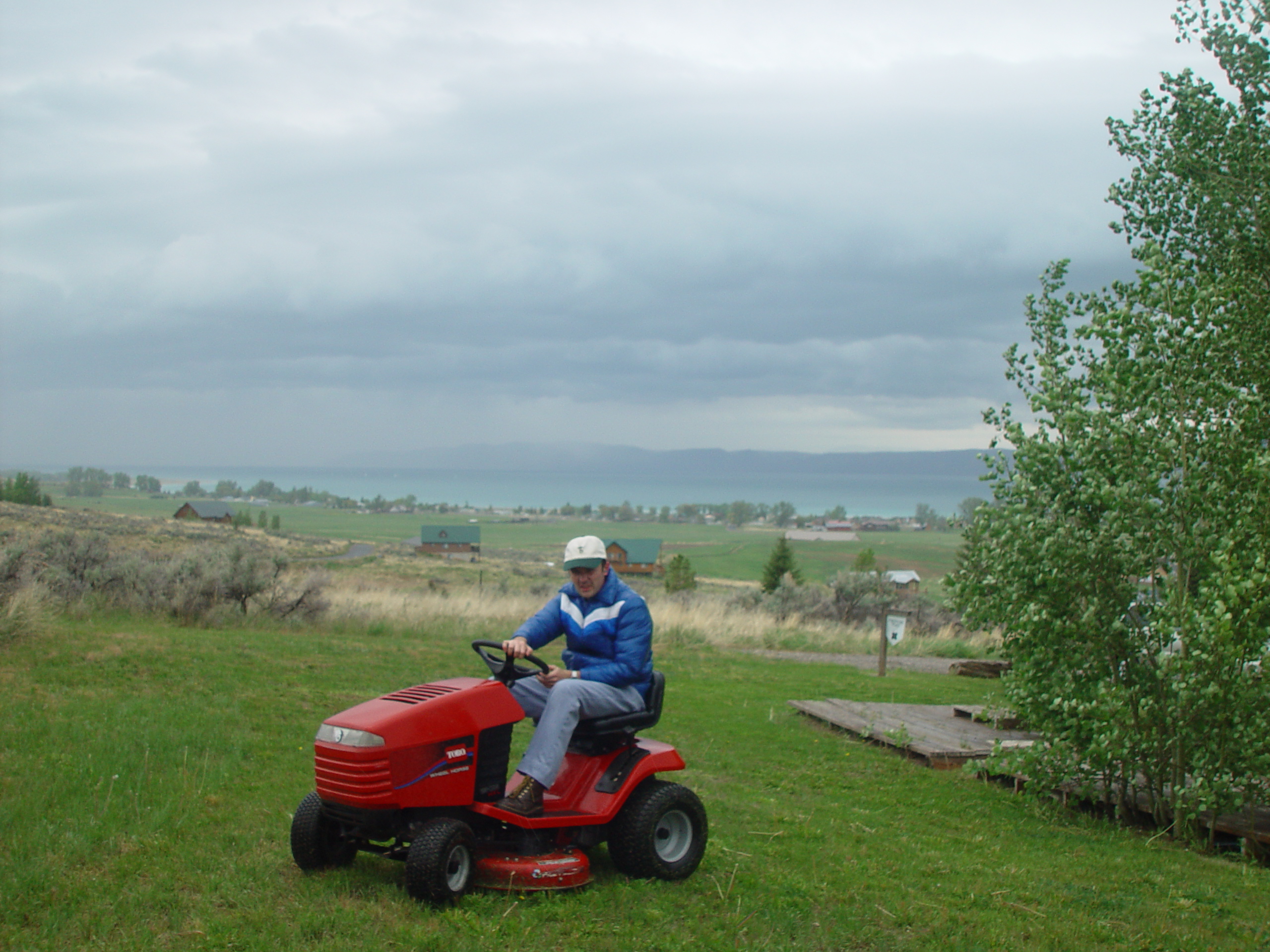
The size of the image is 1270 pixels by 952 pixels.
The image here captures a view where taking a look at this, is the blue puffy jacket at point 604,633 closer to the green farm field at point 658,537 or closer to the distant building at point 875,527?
the green farm field at point 658,537

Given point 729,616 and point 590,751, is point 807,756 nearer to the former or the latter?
point 590,751

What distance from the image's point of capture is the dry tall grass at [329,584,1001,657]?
872 inches

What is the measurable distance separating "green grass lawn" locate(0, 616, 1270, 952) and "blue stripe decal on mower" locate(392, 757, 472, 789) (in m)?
0.64

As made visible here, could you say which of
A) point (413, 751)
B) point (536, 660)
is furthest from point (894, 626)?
point (413, 751)

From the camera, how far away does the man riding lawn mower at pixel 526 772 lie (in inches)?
218

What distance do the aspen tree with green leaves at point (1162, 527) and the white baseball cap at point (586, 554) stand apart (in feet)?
14.7

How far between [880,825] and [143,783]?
6013 mm

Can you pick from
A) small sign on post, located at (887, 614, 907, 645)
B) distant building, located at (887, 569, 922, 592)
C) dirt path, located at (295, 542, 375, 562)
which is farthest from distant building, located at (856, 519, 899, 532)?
small sign on post, located at (887, 614, 907, 645)

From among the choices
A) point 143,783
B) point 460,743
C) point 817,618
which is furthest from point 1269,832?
point 817,618

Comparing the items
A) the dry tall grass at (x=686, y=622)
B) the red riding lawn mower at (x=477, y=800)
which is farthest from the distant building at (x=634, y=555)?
the red riding lawn mower at (x=477, y=800)

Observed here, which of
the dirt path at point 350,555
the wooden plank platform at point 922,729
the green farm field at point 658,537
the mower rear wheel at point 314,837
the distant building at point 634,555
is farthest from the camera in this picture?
the green farm field at point 658,537

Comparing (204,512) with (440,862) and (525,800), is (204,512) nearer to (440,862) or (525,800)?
(525,800)

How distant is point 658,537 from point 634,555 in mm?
81924

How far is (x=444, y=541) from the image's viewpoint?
7719 cm
